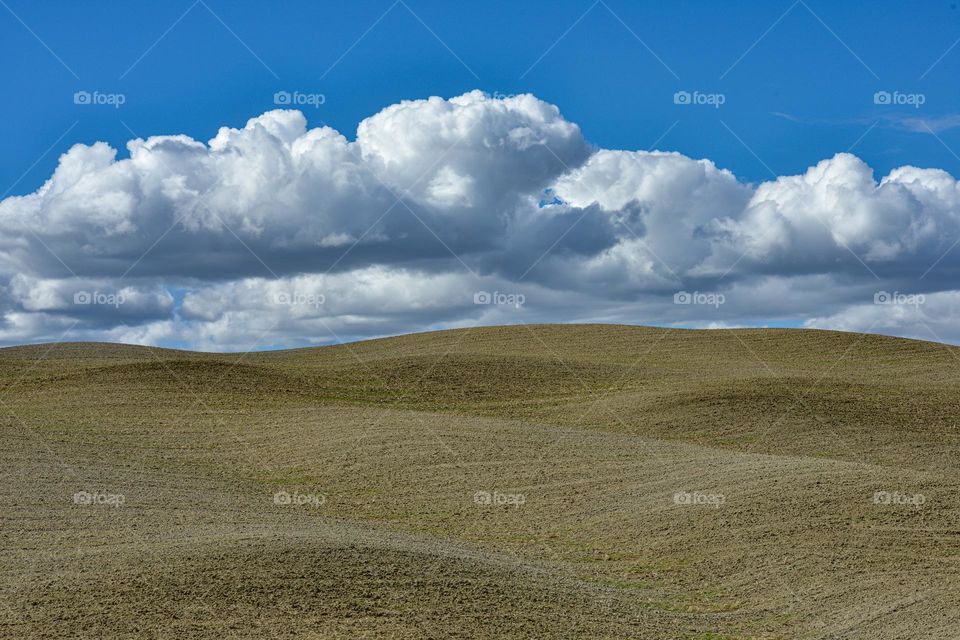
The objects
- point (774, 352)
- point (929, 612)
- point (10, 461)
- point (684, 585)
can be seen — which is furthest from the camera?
point (774, 352)

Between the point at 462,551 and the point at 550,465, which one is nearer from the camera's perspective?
the point at 462,551

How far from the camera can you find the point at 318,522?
73.3 ft

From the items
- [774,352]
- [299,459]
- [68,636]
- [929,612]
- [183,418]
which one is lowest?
[929,612]

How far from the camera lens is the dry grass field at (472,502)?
49.0 feet

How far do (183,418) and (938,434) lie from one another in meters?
29.2

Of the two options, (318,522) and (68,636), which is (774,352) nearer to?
(318,522)

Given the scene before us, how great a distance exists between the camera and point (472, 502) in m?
26.0

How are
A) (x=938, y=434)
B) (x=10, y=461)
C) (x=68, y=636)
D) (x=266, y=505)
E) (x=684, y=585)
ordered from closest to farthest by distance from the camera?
(x=68, y=636) → (x=684, y=585) → (x=266, y=505) → (x=10, y=461) → (x=938, y=434)

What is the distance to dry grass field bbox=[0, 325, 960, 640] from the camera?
14945 mm

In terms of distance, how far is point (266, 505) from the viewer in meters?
24.7

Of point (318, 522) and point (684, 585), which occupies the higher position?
point (318, 522)

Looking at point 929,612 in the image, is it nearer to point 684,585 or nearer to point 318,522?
point 684,585

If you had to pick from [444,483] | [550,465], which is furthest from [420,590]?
[550,465]

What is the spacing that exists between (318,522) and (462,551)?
13.9 ft
